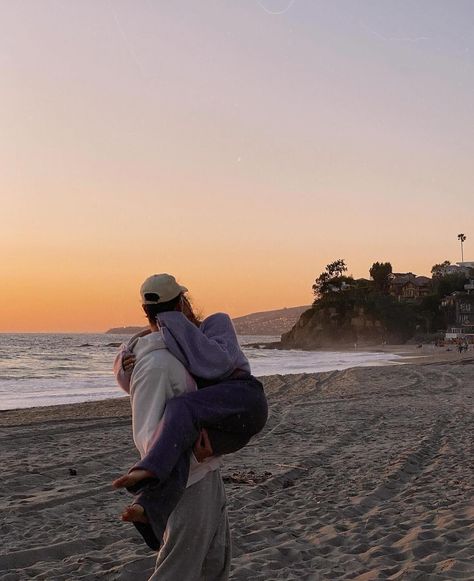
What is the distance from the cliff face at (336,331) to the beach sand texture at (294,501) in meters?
93.7

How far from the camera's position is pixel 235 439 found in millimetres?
2277

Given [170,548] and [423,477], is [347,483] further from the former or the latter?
[170,548]

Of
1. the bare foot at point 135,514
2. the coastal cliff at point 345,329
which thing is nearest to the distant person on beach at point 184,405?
the bare foot at point 135,514

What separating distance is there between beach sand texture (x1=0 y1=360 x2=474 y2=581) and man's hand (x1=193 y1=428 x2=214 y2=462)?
7.67 feet

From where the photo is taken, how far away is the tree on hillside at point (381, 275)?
120 meters

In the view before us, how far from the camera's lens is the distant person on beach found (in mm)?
2082

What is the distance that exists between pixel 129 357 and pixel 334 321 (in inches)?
4349

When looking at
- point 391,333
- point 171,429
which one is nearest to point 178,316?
point 171,429

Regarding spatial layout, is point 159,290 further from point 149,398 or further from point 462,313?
point 462,313

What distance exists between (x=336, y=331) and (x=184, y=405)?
109860 mm

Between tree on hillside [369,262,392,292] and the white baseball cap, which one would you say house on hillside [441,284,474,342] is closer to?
tree on hillside [369,262,392,292]

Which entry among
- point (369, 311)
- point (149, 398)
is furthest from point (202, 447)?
point (369, 311)

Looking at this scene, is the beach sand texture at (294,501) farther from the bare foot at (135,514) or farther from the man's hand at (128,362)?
the man's hand at (128,362)

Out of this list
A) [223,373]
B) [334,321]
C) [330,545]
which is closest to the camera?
[223,373]
